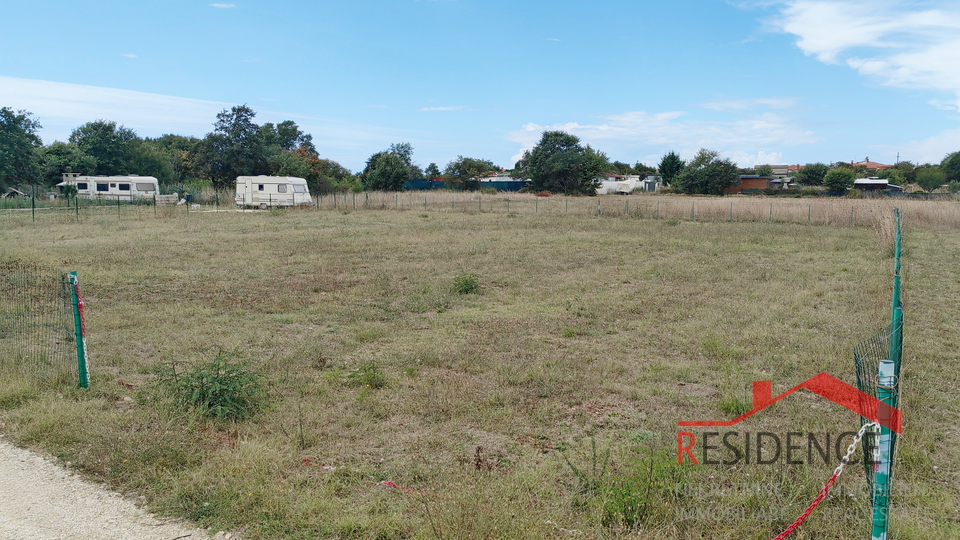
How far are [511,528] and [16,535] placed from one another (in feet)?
9.88

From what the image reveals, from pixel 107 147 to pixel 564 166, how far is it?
136ft

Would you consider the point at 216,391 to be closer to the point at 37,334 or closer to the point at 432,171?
the point at 37,334

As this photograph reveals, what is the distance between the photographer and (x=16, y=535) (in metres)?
3.73

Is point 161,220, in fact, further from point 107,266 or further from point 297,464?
point 297,464

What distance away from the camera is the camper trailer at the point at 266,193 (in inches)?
1569

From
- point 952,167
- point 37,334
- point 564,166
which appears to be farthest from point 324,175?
point 952,167

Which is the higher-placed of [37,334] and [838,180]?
[838,180]

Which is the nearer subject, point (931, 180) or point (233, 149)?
point (233, 149)

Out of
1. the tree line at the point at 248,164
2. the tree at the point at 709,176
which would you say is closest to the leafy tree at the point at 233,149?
the tree line at the point at 248,164

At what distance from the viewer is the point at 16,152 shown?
152ft

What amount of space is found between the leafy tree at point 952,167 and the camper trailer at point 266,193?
78.3 meters

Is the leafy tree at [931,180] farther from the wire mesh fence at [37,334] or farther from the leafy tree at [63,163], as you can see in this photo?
the leafy tree at [63,163]

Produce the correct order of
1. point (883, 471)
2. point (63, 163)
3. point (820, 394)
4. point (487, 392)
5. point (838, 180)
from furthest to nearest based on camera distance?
1. point (838, 180)
2. point (63, 163)
3. point (487, 392)
4. point (820, 394)
5. point (883, 471)

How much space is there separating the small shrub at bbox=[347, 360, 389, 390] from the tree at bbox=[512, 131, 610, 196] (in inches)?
2206
